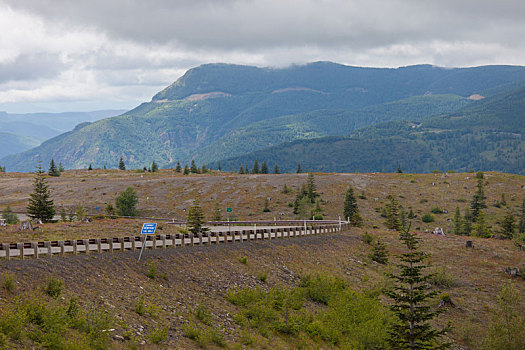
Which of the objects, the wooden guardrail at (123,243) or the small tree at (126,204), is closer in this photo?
the wooden guardrail at (123,243)

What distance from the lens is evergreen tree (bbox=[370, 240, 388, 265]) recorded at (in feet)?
170

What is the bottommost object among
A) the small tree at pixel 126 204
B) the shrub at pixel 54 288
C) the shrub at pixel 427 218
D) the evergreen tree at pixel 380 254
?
the shrub at pixel 427 218

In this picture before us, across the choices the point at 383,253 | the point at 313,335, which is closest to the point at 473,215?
the point at 383,253

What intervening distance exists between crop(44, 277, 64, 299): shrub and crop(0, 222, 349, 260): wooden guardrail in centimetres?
353

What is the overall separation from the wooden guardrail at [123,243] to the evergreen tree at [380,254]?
9.86 m

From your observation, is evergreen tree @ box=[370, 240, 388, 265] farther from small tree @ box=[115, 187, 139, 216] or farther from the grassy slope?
small tree @ box=[115, 187, 139, 216]

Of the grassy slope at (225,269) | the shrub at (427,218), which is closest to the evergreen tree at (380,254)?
the grassy slope at (225,269)

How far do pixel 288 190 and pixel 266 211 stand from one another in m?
15.6

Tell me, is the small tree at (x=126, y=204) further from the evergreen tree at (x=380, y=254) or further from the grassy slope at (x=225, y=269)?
the evergreen tree at (x=380, y=254)

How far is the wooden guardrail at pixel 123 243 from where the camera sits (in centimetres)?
2430

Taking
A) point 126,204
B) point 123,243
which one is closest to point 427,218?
point 126,204

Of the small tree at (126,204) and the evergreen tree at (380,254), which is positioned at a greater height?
the small tree at (126,204)

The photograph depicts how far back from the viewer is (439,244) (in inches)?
2272

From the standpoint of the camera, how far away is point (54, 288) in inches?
832
